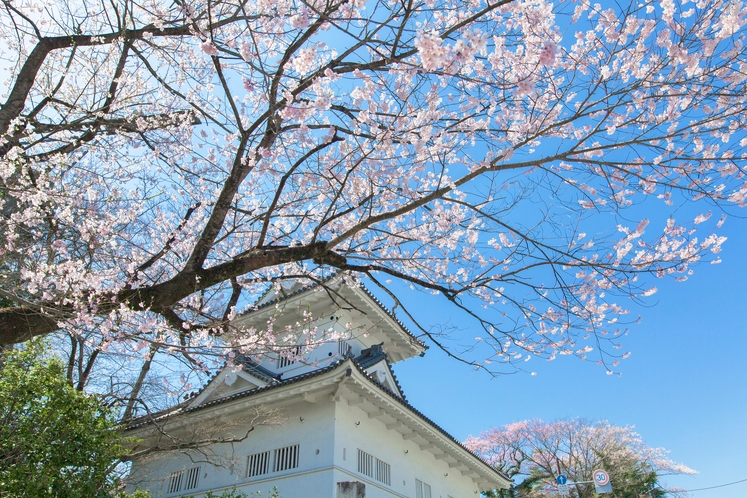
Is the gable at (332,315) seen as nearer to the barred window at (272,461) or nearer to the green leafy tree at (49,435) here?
the barred window at (272,461)

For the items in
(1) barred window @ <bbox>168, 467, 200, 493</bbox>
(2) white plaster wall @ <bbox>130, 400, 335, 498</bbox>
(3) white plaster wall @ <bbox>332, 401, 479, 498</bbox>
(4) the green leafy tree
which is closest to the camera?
(4) the green leafy tree

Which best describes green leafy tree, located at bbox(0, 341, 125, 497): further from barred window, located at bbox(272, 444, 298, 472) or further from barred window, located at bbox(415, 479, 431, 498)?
barred window, located at bbox(415, 479, 431, 498)

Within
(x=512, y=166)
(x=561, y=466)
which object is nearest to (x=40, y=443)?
(x=512, y=166)

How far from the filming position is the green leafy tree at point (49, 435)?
5902 mm

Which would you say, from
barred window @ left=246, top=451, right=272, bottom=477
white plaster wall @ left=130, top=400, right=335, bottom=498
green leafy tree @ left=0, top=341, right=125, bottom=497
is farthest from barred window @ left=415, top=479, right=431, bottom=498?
green leafy tree @ left=0, top=341, right=125, bottom=497

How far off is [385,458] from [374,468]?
2.07ft

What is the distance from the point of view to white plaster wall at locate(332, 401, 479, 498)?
10.0 metres

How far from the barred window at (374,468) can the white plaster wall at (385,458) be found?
0.11 metres

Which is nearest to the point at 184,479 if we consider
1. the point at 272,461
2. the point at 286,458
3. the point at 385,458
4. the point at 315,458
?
the point at 272,461

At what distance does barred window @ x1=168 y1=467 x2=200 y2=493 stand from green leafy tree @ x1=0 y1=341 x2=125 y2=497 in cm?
474

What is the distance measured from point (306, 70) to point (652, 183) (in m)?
3.73

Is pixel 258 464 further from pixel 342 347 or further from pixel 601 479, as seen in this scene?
pixel 601 479

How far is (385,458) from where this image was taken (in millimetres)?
11359

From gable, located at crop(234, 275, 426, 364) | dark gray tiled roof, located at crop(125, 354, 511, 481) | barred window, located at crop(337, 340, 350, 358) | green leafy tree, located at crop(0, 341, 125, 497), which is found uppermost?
gable, located at crop(234, 275, 426, 364)
